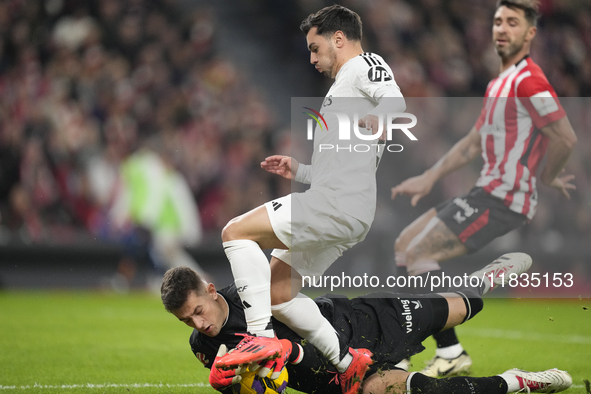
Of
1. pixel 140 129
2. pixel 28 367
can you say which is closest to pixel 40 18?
pixel 140 129

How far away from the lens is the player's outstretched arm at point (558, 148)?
14.6 feet

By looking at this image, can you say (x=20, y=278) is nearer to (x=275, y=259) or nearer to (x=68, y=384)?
(x=68, y=384)

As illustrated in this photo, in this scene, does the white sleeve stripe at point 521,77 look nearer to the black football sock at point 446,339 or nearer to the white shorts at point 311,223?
the white shorts at point 311,223

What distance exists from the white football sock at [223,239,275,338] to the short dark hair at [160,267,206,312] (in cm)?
21

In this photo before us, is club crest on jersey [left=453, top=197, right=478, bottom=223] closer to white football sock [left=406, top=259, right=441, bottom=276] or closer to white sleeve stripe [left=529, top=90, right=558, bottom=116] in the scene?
white football sock [left=406, top=259, right=441, bottom=276]

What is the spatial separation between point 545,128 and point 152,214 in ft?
21.9

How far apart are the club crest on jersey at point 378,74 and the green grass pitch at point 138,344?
2074mm

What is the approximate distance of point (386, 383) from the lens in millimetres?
3584

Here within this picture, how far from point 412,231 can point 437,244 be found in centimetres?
21

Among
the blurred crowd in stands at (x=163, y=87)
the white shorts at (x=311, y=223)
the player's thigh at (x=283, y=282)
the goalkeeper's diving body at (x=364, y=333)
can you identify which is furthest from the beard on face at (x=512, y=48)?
the blurred crowd in stands at (x=163, y=87)

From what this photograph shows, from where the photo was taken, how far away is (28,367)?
467 centimetres

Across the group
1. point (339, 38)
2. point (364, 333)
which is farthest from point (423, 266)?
point (339, 38)

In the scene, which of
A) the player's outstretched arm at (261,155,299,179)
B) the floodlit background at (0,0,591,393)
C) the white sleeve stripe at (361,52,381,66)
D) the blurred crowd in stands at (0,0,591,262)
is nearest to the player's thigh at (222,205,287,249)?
the player's outstretched arm at (261,155,299,179)

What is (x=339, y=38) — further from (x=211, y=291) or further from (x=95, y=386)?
(x=95, y=386)
